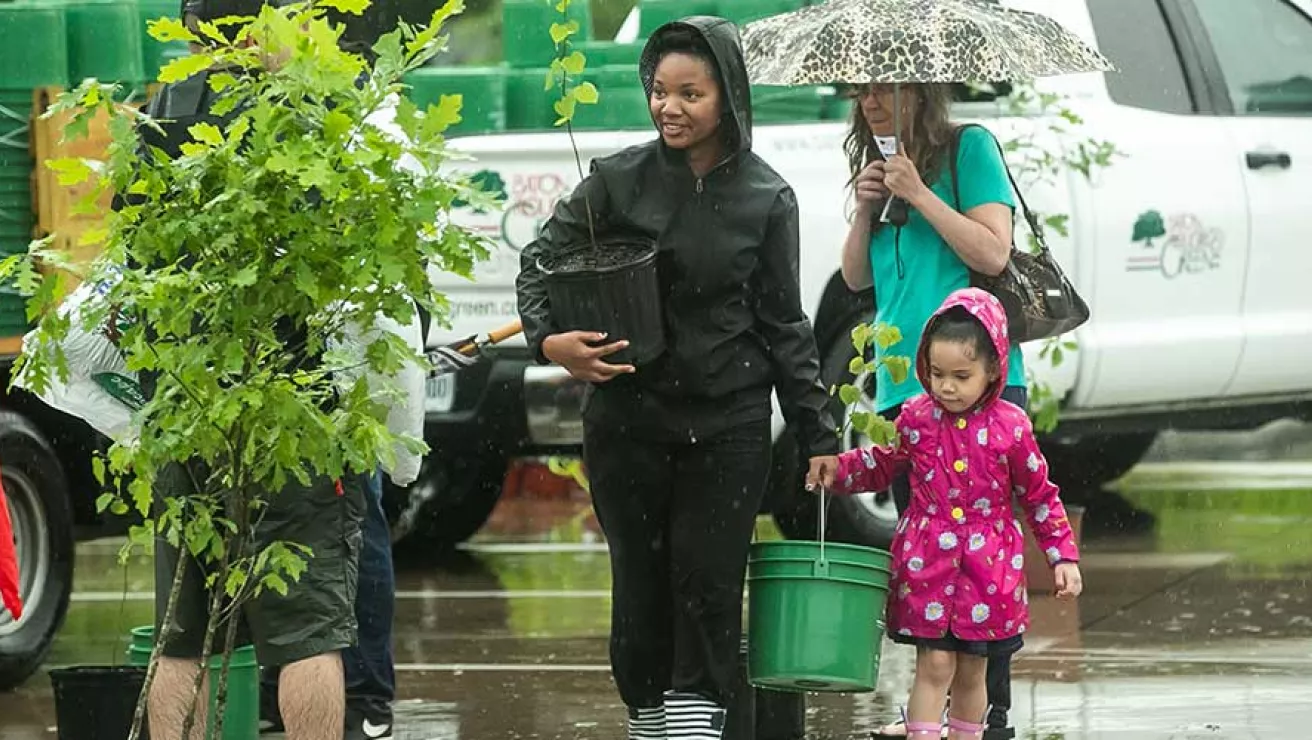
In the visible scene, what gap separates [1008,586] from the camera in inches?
238

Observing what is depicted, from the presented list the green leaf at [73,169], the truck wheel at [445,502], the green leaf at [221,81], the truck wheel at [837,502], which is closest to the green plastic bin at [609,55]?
the truck wheel at [837,502]

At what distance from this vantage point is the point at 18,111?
8086 millimetres

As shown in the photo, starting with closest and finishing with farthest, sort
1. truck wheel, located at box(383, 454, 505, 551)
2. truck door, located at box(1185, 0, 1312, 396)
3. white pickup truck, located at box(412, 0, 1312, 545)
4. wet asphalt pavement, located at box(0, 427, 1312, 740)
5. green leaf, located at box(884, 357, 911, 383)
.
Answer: green leaf, located at box(884, 357, 911, 383) → wet asphalt pavement, located at box(0, 427, 1312, 740) → white pickup truck, located at box(412, 0, 1312, 545) → truck door, located at box(1185, 0, 1312, 396) → truck wheel, located at box(383, 454, 505, 551)

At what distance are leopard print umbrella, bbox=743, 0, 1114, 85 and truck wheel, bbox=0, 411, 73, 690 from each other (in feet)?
9.35

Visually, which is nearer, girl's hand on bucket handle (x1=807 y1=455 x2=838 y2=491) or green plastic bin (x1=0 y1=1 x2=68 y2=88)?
girl's hand on bucket handle (x1=807 y1=455 x2=838 y2=491)

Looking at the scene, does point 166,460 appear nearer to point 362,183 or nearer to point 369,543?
point 362,183

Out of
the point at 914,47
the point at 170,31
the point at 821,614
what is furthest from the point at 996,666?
the point at 170,31

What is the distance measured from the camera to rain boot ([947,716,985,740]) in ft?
20.5

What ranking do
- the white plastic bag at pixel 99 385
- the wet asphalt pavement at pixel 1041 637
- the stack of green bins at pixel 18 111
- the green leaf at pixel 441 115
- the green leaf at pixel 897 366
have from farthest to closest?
1. the stack of green bins at pixel 18 111
2. the wet asphalt pavement at pixel 1041 637
3. the green leaf at pixel 897 366
4. the white plastic bag at pixel 99 385
5. the green leaf at pixel 441 115

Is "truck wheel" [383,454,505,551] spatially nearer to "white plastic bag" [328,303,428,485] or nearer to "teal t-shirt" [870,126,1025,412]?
"teal t-shirt" [870,126,1025,412]

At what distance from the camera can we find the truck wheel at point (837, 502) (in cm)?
944

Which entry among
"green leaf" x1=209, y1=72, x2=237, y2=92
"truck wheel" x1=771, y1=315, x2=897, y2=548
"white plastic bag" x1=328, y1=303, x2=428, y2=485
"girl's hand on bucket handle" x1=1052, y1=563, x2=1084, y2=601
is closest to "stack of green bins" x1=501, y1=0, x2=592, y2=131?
"truck wheel" x1=771, y1=315, x2=897, y2=548

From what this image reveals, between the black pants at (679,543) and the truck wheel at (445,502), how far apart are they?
13.4ft

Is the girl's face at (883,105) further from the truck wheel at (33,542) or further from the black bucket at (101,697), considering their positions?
the truck wheel at (33,542)
